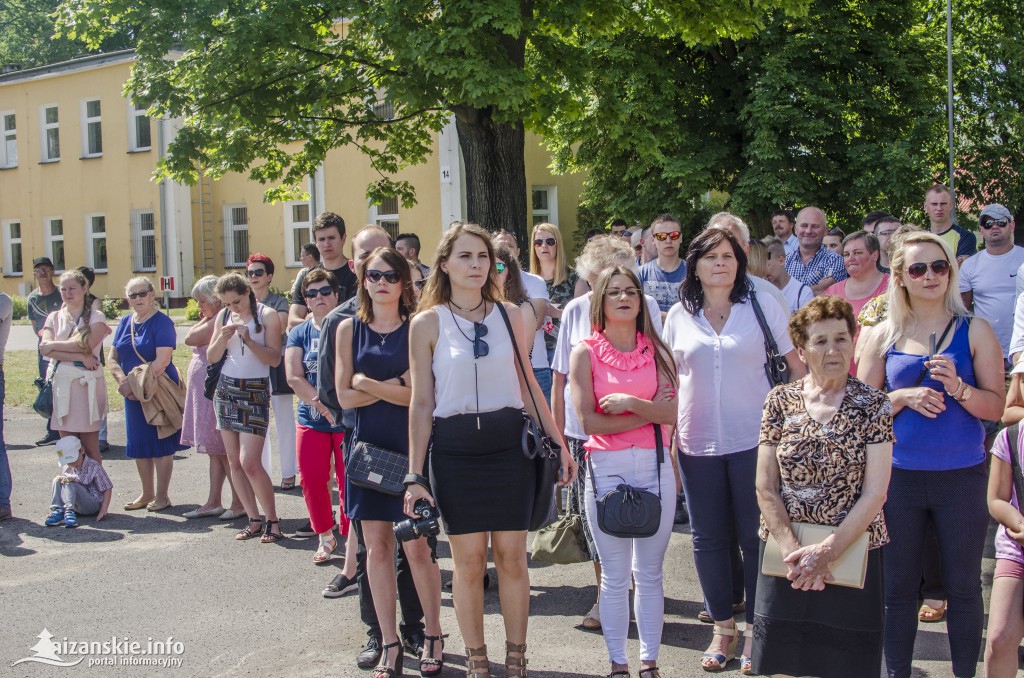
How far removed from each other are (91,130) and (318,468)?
28.9m

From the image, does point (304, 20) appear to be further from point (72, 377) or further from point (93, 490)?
point (93, 490)

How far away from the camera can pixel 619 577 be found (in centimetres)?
459

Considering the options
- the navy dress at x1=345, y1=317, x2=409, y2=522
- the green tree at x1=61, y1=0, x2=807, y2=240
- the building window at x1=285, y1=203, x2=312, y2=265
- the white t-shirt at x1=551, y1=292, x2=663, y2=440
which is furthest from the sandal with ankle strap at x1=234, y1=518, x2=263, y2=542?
the building window at x1=285, y1=203, x2=312, y2=265

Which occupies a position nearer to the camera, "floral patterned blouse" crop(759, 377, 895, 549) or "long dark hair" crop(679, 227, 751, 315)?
"floral patterned blouse" crop(759, 377, 895, 549)

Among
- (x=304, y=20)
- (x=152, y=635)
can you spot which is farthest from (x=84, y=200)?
(x=152, y=635)

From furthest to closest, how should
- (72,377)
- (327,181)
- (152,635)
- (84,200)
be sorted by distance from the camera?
1. (84,200)
2. (327,181)
3. (72,377)
4. (152,635)

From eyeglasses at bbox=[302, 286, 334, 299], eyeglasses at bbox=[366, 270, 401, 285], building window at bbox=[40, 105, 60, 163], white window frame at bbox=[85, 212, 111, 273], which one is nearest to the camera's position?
eyeglasses at bbox=[366, 270, 401, 285]

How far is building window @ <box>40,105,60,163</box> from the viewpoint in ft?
107

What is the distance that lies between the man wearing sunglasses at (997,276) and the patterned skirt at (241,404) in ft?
17.3

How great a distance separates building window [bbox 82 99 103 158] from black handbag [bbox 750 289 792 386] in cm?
3082

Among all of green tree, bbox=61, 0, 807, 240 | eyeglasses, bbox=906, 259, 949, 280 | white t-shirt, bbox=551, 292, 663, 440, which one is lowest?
white t-shirt, bbox=551, 292, 663, 440

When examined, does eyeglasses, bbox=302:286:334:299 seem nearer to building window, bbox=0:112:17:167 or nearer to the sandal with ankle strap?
the sandal with ankle strap

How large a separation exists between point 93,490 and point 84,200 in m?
26.7

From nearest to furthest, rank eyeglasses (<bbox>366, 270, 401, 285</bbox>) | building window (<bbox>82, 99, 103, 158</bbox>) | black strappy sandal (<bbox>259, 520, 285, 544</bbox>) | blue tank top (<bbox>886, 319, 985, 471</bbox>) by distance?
blue tank top (<bbox>886, 319, 985, 471</bbox>) < eyeglasses (<bbox>366, 270, 401, 285</bbox>) < black strappy sandal (<bbox>259, 520, 285, 544</bbox>) < building window (<bbox>82, 99, 103, 158</bbox>)
